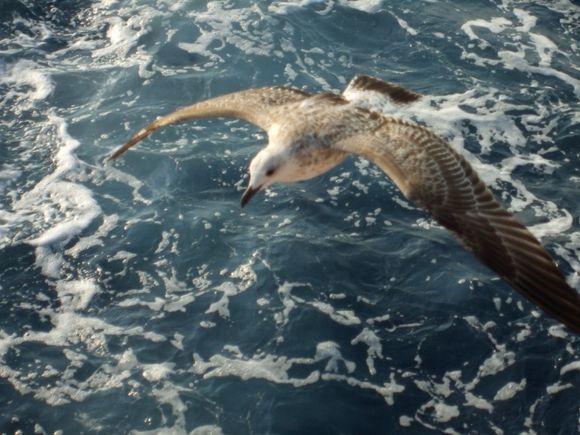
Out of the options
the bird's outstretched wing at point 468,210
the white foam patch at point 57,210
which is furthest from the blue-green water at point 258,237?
the bird's outstretched wing at point 468,210

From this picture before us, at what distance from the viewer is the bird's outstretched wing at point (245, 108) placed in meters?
8.19

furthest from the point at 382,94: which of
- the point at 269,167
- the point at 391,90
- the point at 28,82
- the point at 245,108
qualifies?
the point at 28,82

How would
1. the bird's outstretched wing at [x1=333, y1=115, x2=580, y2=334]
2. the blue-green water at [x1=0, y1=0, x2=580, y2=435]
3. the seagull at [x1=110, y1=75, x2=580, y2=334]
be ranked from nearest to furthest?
the bird's outstretched wing at [x1=333, y1=115, x2=580, y2=334], the seagull at [x1=110, y1=75, x2=580, y2=334], the blue-green water at [x1=0, y1=0, x2=580, y2=435]

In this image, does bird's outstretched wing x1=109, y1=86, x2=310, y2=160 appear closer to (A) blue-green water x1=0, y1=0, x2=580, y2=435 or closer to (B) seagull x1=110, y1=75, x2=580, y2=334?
(B) seagull x1=110, y1=75, x2=580, y2=334

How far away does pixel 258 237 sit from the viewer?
8820mm

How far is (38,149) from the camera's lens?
997 centimetres

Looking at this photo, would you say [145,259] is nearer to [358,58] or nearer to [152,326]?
[152,326]

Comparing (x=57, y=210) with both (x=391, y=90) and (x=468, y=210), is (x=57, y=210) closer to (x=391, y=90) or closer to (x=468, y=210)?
(x=391, y=90)

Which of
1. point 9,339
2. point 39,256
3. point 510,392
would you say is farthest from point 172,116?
point 510,392

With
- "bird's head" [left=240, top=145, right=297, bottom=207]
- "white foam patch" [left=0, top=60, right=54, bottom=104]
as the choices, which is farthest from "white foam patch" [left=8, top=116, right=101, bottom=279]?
"bird's head" [left=240, top=145, right=297, bottom=207]

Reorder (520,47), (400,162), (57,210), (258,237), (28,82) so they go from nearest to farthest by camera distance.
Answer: (400,162) < (258,237) < (57,210) < (28,82) < (520,47)

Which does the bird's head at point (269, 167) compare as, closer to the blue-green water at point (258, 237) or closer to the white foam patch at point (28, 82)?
the blue-green water at point (258, 237)

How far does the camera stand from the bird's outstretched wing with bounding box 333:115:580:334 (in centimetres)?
605

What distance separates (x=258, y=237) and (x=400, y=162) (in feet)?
8.31
